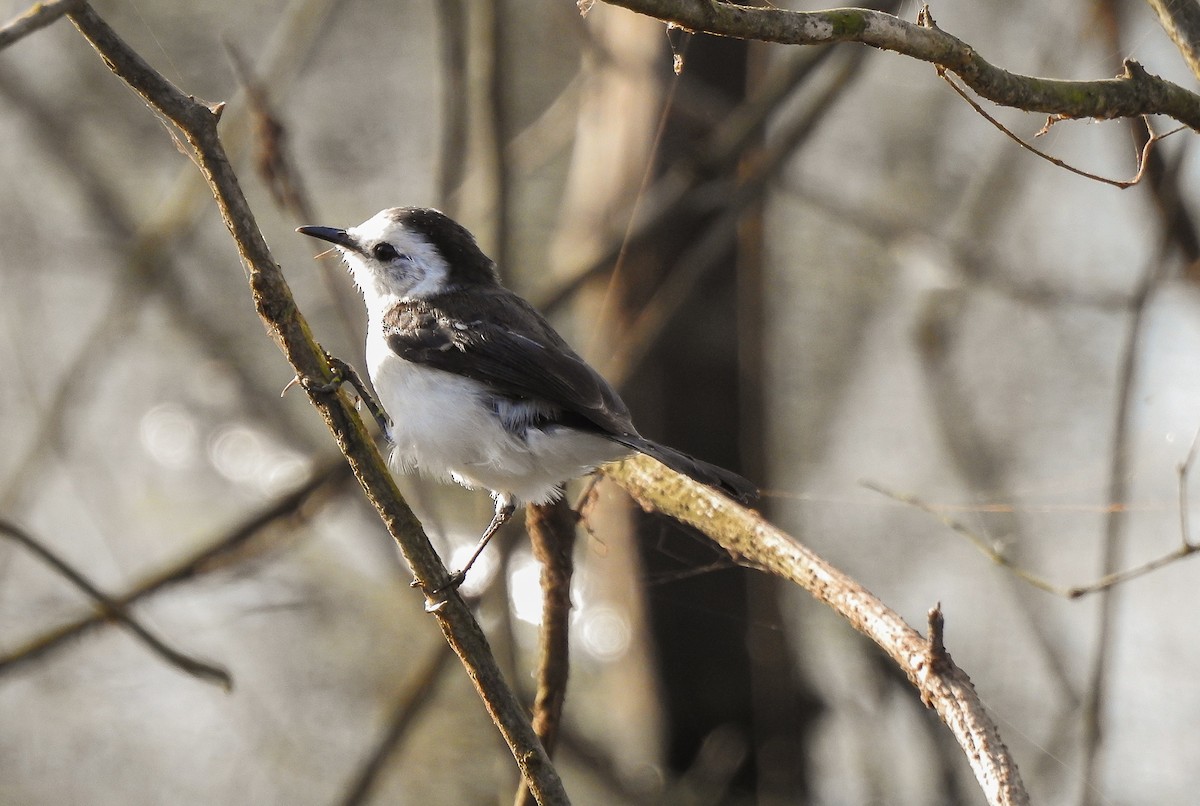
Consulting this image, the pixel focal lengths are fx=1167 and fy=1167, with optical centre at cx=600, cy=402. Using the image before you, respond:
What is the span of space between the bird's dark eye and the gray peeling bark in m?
0.96

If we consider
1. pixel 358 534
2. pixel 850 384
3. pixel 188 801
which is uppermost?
pixel 850 384

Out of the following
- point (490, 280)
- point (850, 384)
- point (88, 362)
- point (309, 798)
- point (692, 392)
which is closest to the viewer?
point (490, 280)

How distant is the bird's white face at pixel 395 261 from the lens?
12.1 feet

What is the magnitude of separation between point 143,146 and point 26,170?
74 cm

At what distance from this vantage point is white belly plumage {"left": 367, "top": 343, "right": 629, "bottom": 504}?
10.2ft

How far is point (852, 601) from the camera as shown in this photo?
2506 mm

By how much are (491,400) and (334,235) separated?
830 mm

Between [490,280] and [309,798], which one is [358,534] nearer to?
[309,798]

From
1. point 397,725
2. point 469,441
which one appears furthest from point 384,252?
point 397,725

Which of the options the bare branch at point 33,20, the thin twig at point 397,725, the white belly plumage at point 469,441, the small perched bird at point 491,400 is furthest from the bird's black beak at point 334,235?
the bare branch at point 33,20

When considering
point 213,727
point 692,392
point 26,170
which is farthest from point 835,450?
point 26,170

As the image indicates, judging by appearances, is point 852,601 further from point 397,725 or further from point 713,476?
point 397,725

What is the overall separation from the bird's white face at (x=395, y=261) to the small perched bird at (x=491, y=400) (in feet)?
0.43

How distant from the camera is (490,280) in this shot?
3.82m
